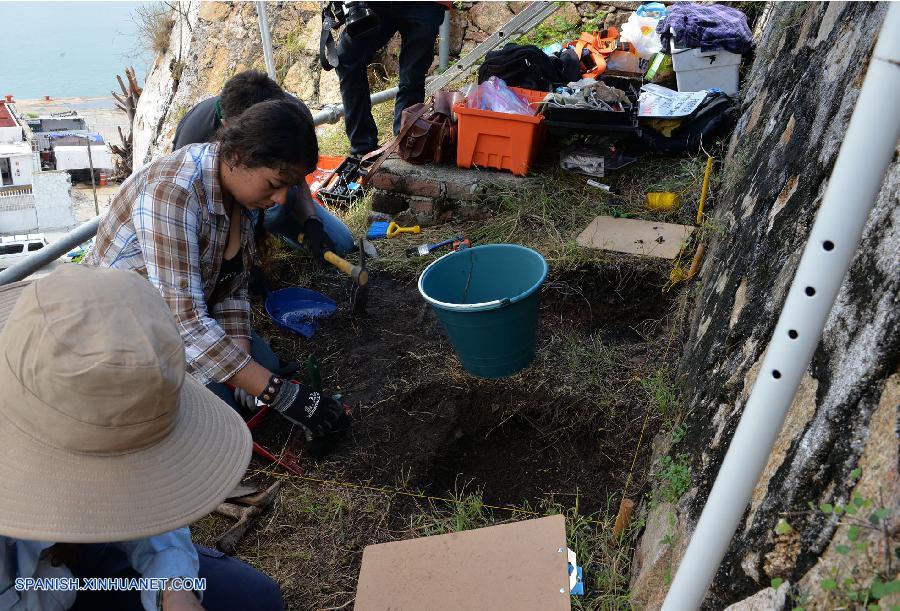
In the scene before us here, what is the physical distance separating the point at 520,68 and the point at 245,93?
223cm

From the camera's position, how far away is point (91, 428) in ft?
4.05

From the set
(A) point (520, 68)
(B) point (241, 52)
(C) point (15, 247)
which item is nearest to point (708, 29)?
(A) point (520, 68)

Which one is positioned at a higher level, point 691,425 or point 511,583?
point 691,425

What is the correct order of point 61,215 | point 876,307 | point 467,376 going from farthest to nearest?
point 61,215 → point 467,376 → point 876,307

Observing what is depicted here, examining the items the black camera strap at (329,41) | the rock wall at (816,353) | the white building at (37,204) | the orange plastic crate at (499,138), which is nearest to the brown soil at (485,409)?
the rock wall at (816,353)

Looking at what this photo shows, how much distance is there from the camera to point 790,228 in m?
1.75

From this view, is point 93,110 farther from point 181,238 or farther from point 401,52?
point 181,238

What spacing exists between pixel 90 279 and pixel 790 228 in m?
1.61

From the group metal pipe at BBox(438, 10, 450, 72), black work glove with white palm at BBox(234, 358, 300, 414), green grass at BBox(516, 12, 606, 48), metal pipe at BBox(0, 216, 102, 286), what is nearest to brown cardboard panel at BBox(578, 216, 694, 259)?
black work glove with white palm at BBox(234, 358, 300, 414)

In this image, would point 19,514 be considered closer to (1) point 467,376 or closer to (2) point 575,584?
(2) point 575,584

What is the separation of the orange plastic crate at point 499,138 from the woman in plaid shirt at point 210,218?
197 centimetres

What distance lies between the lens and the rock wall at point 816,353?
1021mm

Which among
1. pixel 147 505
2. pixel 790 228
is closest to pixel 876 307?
pixel 790 228

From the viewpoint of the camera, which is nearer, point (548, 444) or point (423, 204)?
point (548, 444)
